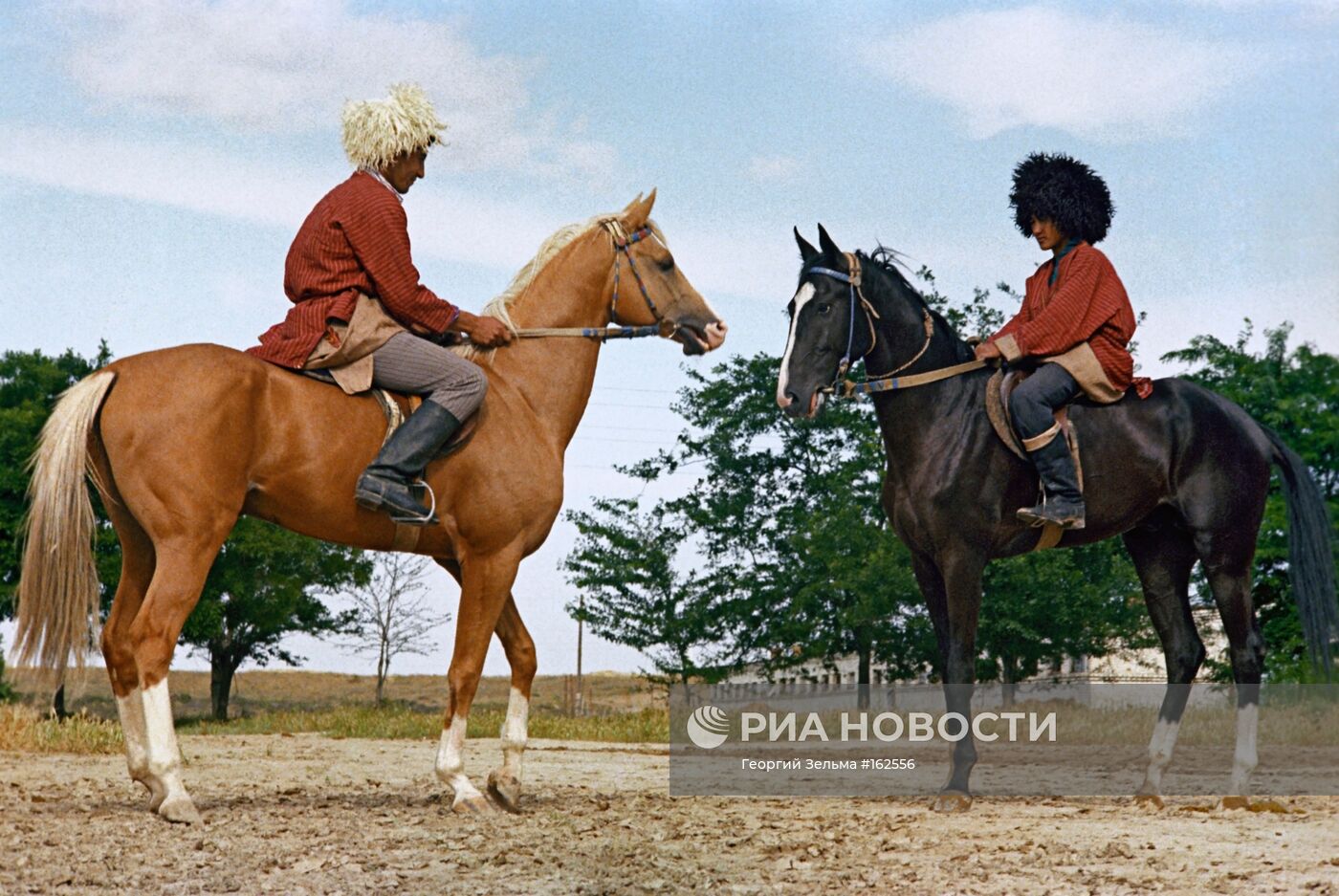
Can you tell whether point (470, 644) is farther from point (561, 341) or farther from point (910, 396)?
point (910, 396)

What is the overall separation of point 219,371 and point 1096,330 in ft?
17.4

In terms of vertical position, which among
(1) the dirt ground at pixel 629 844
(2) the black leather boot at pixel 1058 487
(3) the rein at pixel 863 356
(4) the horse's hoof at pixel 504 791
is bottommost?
(1) the dirt ground at pixel 629 844

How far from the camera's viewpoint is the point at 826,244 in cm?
834

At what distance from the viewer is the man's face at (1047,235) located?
898 cm

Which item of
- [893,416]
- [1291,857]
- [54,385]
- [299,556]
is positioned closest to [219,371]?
[893,416]

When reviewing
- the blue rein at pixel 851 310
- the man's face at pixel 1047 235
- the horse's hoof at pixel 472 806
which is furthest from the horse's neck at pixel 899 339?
the horse's hoof at pixel 472 806

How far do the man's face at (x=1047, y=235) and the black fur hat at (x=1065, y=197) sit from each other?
28 mm

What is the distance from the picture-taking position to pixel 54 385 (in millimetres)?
32250

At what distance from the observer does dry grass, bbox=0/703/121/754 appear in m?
11.8

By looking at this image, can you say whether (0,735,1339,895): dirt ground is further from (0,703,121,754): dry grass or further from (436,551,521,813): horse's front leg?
(0,703,121,754): dry grass

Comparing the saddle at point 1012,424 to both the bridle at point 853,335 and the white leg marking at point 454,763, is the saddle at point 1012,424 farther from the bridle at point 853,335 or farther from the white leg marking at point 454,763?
the white leg marking at point 454,763

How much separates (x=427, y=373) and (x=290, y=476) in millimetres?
911

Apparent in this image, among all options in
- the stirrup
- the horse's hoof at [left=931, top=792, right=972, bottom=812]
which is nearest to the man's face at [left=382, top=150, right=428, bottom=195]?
the stirrup

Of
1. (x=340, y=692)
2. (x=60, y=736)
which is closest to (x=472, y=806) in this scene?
(x=60, y=736)
